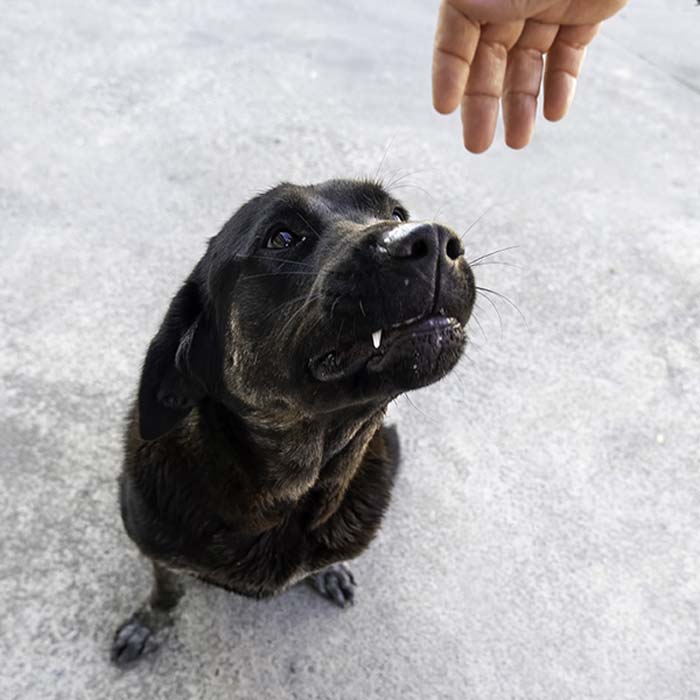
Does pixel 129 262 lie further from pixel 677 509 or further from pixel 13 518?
pixel 677 509

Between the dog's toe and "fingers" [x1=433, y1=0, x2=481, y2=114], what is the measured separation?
190 cm

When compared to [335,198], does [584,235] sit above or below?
below

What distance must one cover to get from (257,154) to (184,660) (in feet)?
8.74

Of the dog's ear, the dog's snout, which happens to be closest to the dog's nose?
the dog's snout

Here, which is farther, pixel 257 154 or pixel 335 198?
pixel 257 154

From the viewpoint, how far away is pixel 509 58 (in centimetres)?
255

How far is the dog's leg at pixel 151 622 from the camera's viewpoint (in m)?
2.22

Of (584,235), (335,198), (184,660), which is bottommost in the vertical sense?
(184,660)

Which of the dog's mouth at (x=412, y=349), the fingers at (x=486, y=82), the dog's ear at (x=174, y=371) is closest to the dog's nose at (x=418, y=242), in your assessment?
the dog's mouth at (x=412, y=349)

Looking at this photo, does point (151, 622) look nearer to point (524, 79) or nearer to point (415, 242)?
point (415, 242)

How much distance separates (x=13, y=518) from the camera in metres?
2.51

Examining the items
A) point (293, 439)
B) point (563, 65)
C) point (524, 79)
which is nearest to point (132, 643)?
point (293, 439)

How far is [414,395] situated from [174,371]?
131 cm

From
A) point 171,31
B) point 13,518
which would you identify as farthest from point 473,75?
point 171,31
